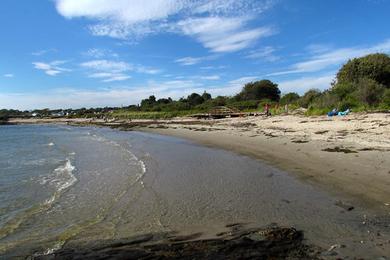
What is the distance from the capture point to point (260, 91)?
81438mm

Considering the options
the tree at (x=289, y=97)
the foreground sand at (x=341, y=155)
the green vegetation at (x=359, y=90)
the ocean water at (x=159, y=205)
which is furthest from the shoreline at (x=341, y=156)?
the tree at (x=289, y=97)

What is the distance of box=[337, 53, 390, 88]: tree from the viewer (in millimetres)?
45719

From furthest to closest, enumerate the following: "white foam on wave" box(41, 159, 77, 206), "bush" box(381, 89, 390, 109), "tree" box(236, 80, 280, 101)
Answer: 1. "tree" box(236, 80, 280, 101)
2. "bush" box(381, 89, 390, 109)
3. "white foam on wave" box(41, 159, 77, 206)

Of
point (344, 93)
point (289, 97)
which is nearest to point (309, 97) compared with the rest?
point (344, 93)

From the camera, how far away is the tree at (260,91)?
8050 cm

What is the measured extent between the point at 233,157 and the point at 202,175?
13.2 feet

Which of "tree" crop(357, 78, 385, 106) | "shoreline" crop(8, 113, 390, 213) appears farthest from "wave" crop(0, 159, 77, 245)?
"tree" crop(357, 78, 385, 106)

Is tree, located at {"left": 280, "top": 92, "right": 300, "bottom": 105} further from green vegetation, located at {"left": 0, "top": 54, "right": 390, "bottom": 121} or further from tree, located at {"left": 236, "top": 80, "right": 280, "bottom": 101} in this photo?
tree, located at {"left": 236, "top": 80, "right": 280, "bottom": 101}

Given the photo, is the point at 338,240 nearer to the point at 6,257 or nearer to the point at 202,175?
the point at 6,257

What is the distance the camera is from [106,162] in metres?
17.9

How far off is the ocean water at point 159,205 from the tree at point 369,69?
3613 centimetres

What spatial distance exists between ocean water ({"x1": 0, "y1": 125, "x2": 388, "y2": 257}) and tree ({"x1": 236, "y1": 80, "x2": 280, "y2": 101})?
6608 cm

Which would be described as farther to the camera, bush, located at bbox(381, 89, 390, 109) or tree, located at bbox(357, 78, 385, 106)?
tree, located at bbox(357, 78, 385, 106)

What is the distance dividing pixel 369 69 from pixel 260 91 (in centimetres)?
3615
